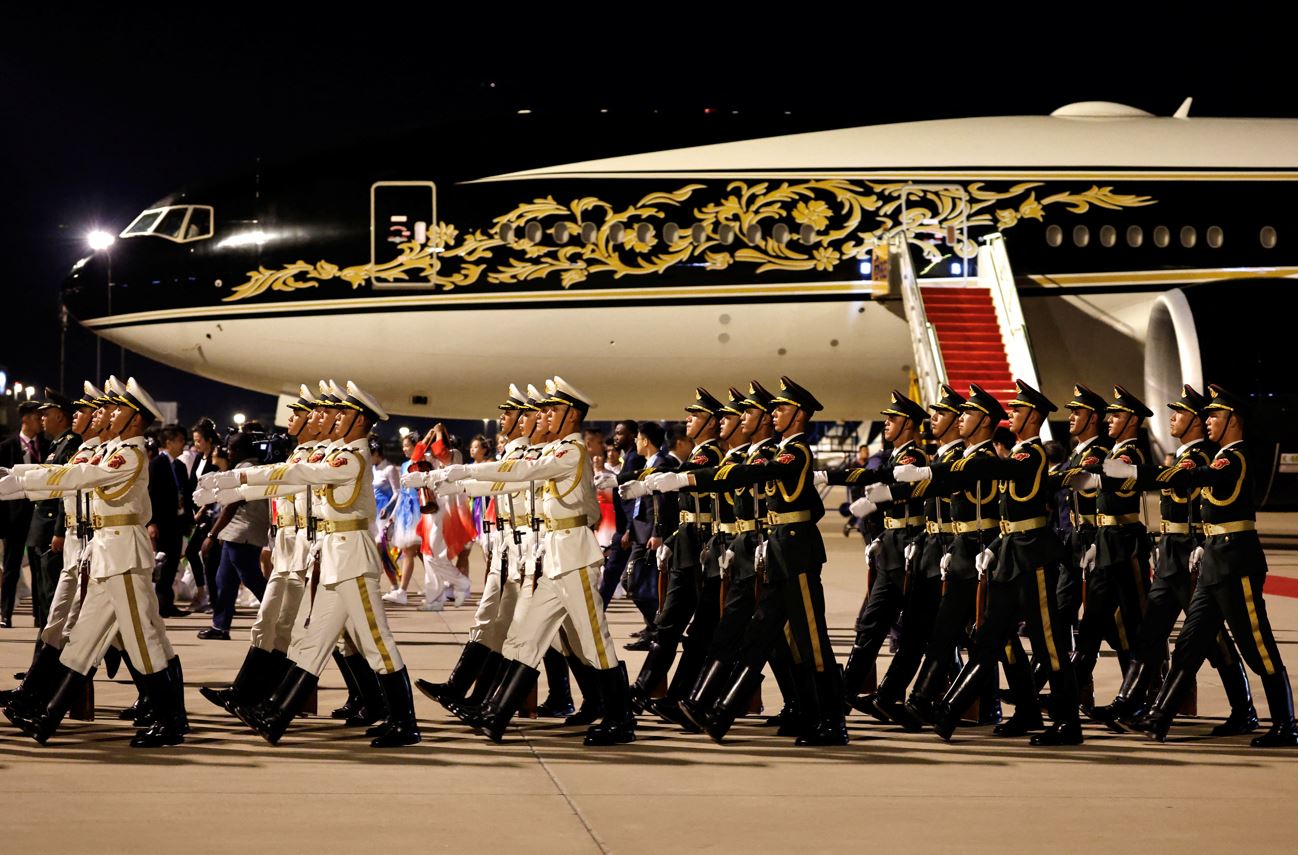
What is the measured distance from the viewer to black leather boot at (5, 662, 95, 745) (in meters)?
7.83

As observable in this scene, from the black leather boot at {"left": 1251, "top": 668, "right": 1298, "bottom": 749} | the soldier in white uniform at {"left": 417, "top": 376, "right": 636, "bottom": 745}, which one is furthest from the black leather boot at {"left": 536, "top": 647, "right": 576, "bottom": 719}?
the black leather boot at {"left": 1251, "top": 668, "right": 1298, "bottom": 749}

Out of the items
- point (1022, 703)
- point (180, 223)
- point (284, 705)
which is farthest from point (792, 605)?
point (180, 223)

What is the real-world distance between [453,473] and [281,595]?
38.7 inches

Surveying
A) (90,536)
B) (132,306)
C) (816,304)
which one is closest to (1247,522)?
(90,536)

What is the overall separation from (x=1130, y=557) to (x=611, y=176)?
35.9 ft

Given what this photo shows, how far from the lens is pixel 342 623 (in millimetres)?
8008

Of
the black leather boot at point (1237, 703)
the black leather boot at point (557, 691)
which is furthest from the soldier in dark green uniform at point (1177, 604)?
the black leather boot at point (557, 691)

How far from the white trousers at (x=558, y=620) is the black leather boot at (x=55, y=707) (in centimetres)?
189

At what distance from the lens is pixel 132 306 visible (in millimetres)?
19188

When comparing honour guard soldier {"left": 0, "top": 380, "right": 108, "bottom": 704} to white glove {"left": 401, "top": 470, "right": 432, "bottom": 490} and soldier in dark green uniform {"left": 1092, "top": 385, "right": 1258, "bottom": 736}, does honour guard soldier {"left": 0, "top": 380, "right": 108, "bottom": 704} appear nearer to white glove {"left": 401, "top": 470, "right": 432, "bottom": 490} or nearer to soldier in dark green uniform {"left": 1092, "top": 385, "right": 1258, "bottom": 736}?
white glove {"left": 401, "top": 470, "right": 432, "bottom": 490}

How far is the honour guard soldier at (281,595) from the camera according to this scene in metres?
8.27

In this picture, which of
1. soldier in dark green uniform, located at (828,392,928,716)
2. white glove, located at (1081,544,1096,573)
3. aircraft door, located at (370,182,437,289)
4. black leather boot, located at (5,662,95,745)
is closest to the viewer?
black leather boot, located at (5,662,95,745)

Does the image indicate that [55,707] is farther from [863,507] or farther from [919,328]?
[919,328]

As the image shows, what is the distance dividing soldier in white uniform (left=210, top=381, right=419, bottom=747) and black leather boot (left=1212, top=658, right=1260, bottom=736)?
12.5ft
